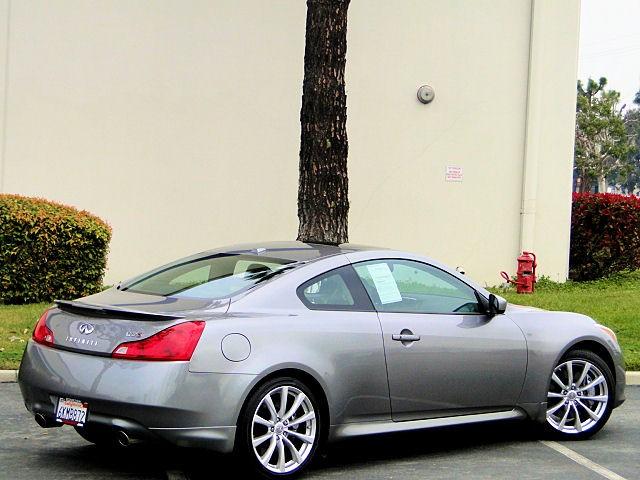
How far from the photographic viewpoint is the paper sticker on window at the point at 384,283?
22.9ft

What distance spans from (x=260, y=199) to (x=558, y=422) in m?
8.98

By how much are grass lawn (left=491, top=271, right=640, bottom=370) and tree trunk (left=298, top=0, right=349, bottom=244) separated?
344 cm

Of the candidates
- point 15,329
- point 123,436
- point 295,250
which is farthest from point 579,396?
point 15,329

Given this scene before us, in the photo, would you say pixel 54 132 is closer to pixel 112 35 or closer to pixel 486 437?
pixel 112 35

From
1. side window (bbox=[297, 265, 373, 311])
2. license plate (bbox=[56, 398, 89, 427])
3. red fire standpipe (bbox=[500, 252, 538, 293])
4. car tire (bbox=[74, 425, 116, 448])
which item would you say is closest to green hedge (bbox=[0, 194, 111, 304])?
red fire standpipe (bbox=[500, 252, 538, 293])

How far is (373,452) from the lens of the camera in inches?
288

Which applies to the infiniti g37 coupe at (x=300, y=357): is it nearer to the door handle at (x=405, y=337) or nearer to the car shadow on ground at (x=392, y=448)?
the door handle at (x=405, y=337)

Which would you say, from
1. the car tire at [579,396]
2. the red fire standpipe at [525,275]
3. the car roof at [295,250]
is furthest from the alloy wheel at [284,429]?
the red fire standpipe at [525,275]

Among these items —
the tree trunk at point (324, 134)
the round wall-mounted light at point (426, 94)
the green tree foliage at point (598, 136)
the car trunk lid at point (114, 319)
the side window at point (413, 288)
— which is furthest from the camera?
the green tree foliage at point (598, 136)

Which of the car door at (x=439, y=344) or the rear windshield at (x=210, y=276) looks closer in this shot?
the rear windshield at (x=210, y=276)

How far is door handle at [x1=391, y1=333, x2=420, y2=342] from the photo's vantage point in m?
6.78

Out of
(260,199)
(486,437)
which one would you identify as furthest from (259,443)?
(260,199)

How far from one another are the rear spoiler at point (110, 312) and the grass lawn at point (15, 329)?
3565 millimetres

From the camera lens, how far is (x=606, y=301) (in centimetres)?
1460
